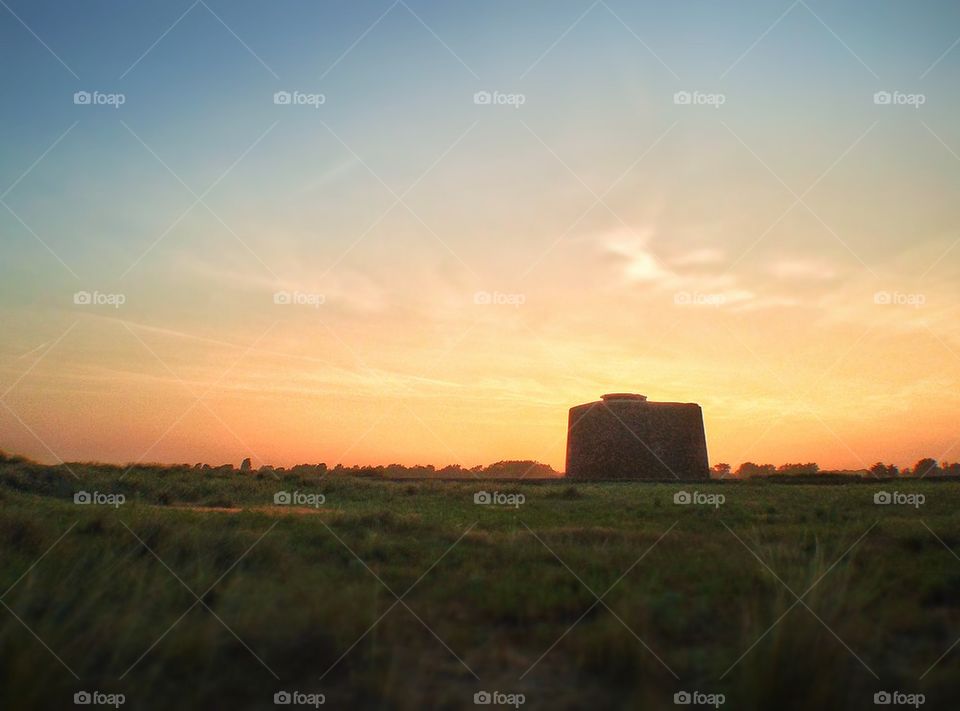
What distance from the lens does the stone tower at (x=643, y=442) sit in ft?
129

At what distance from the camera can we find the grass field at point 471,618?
4.06 m

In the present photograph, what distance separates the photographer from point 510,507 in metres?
16.5

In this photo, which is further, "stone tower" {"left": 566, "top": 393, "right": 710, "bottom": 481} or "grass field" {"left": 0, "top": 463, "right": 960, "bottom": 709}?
"stone tower" {"left": 566, "top": 393, "right": 710, "bottom": 481}

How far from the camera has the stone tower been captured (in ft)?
129

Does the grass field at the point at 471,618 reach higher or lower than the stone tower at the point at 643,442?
lower

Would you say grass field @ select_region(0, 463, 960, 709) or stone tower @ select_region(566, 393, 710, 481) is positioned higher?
stone tower @ select_region(566, 393, 710, 481)

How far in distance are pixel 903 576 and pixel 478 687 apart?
16.0 ft

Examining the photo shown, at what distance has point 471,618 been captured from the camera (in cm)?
554

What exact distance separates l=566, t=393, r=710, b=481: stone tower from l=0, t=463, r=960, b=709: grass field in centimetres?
3022

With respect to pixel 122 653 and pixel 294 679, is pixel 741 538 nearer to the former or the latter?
pixel 294 679

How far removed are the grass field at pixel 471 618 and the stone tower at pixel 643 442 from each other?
3022 centimetres

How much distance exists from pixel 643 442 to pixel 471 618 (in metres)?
35.7

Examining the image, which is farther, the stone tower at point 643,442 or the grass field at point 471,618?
the stone tower at point 643,442

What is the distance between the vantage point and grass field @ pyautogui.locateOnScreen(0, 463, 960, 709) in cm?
406
